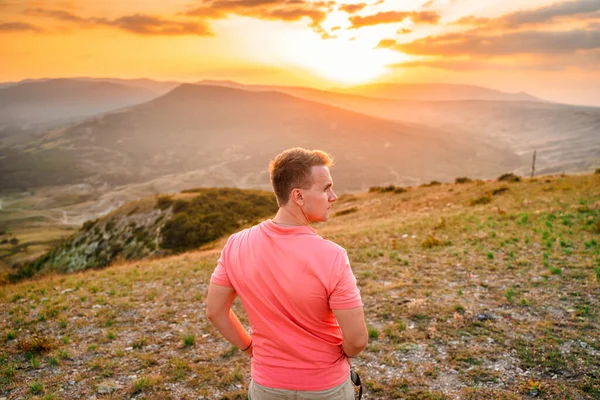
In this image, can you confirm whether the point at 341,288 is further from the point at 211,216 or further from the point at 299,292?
the point at 211,216

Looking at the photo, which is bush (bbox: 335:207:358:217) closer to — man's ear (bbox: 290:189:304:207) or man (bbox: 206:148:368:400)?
man (bbox: 206:148:368:400)

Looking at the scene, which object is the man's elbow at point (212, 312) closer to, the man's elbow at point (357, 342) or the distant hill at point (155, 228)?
the man's elbow at point (357, 342)

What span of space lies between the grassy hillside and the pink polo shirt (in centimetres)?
471

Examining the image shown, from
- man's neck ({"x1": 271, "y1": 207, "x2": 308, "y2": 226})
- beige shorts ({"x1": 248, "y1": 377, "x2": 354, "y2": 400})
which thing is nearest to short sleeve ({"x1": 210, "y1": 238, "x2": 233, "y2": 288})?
man's neck ({"x1": 271, "y1": 207, "x2": 308, "y2": 226})

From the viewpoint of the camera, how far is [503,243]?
52.2ft

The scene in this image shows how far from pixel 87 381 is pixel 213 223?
30861 millimetres

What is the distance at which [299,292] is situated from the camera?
299 centimetres

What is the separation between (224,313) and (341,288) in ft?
4.43

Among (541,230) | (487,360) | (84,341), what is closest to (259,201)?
(541,230)

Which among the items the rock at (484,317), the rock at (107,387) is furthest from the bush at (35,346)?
the rock at (484,317)

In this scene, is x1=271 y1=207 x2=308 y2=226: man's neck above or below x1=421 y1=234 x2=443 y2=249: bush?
above

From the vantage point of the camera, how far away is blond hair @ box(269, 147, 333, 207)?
3.10 metres

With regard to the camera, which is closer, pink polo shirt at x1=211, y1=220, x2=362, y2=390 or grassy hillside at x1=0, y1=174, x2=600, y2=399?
pink polo shirt at x1=211, y1=220, x2=362, y2=390

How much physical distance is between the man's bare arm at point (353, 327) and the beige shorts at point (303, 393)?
399 mm
